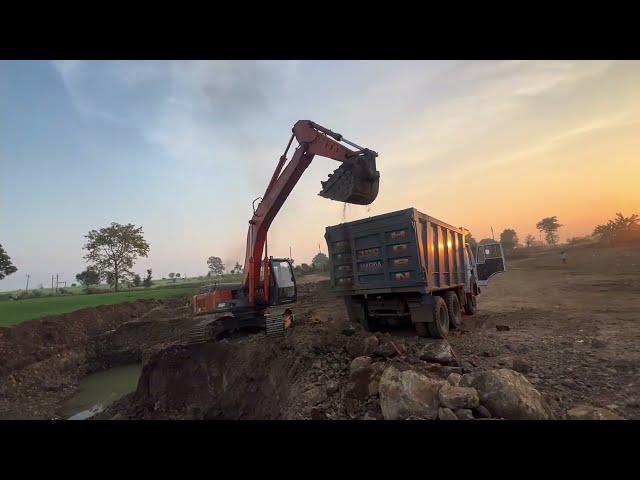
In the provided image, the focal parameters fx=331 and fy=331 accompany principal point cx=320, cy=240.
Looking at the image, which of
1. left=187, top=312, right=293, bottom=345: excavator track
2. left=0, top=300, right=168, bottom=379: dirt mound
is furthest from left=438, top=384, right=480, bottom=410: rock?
left=0, top=300, right=168, bottom=379: dirt mound

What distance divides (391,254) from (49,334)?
652 inches

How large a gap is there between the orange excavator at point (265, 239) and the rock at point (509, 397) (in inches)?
199

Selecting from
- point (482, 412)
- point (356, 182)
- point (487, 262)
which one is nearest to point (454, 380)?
point (482, 412)

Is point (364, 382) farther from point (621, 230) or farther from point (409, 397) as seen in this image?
point (621, 230)

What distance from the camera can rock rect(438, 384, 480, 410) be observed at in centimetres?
380

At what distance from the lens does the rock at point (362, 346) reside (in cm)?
623

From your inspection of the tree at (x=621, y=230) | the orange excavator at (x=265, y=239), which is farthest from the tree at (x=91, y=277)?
the tree at (x=621, y=230)

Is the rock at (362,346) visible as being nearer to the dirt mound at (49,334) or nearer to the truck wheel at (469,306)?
the truck wheel at (469,306)

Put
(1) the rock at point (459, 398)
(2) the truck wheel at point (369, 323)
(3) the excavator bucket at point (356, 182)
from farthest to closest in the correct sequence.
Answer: (2) the truck wheel at point (369, 323) < (3) the excavator bucket at point (356, 182) < (1) the rock at point (459, 398)

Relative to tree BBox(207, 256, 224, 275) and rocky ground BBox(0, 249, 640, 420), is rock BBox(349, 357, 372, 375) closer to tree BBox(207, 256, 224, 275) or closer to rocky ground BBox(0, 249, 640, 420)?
rocky ground BBox(0, 249, 640, 420)

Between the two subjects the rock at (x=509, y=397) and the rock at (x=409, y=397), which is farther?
the rock at (x=409, y=397)

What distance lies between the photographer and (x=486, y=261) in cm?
1487

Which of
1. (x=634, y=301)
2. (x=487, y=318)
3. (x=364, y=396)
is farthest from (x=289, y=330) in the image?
(x=634, y=301)
